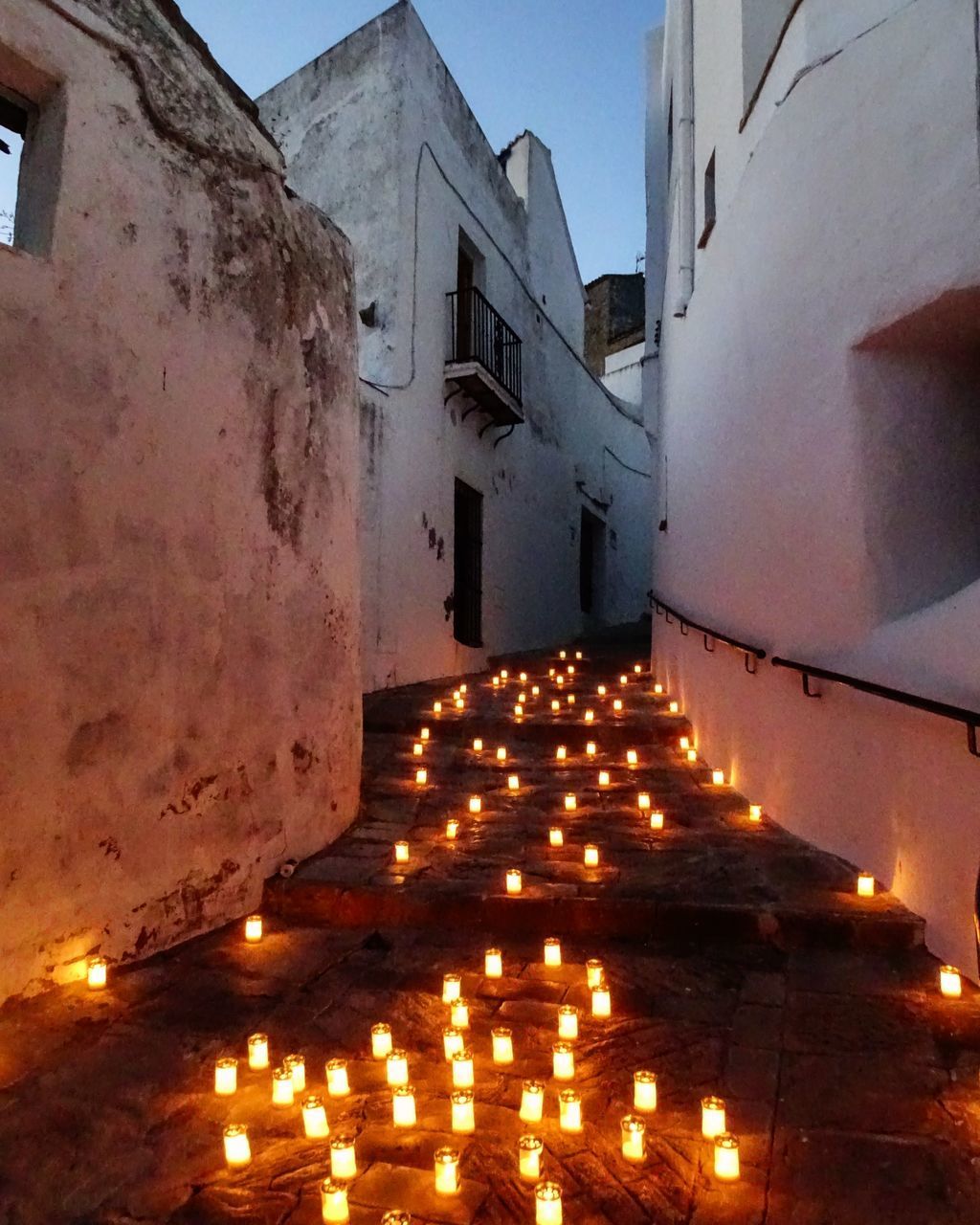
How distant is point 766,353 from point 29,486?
385cm

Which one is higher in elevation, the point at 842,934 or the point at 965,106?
the point at 965,106

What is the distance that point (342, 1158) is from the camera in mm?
1964

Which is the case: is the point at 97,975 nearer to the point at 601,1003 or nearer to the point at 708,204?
the point at 601,1003

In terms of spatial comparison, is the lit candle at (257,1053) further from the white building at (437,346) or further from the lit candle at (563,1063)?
the white building at (437,346)

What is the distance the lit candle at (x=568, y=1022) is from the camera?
2.62 m

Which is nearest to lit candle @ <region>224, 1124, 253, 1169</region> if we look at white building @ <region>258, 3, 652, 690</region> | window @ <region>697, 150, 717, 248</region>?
white building @ <region>258, 3, 652, 690</region>

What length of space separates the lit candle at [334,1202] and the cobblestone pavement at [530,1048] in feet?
0.14

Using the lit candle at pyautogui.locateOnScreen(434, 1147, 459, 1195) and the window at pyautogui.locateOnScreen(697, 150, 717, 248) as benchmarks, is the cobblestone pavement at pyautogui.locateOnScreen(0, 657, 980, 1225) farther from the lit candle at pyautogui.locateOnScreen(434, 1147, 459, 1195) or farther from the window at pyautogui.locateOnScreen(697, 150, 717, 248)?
the window at pyautogui.locateOnScreen(697, 150, 717, 248)

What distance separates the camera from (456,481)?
33.9 ft

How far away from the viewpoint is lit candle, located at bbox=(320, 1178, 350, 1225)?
183 centimetres

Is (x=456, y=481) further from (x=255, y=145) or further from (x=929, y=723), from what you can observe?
(x=929, y=723)

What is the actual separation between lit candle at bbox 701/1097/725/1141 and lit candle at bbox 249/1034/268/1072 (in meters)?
1.23

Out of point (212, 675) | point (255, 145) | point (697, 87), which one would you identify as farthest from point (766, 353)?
point (697, 87)

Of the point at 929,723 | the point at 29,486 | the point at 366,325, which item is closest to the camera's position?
the point at 29,486
